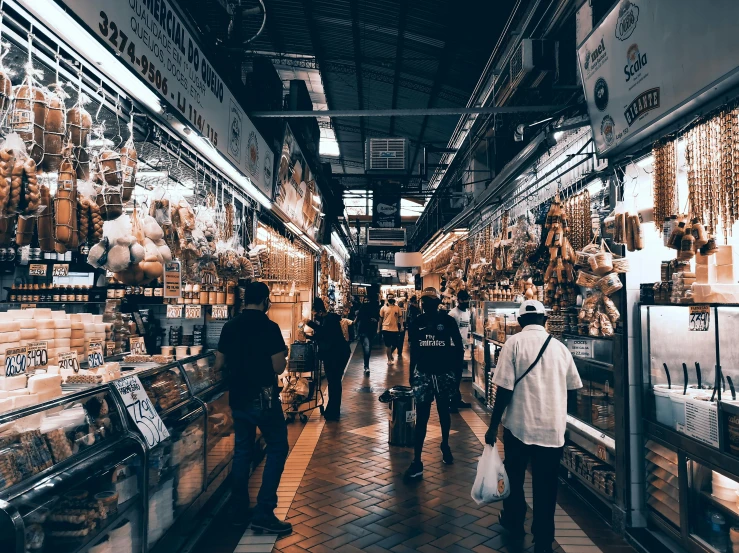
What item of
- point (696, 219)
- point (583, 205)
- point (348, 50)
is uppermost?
→ point (348, 50)

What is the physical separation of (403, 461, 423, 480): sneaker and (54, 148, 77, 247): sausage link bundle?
3940 mm

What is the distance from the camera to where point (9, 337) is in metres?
3.00

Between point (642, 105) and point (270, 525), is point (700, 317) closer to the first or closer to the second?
point (642, 105)

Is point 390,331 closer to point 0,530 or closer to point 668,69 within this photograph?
point 668,69

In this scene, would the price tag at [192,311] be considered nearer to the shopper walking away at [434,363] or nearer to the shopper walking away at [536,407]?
the shopper walking away at [434,363]

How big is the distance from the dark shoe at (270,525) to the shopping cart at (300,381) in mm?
3551

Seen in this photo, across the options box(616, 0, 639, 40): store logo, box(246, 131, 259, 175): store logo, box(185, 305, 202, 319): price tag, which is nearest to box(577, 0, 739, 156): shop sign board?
box(616, 0, 639, 40): store logo

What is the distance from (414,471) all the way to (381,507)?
79cm

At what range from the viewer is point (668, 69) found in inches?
128

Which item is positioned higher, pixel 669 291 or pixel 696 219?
pixel 696 219

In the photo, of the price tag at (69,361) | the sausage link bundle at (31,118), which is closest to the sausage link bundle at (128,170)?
the sausage link bundle at (31,118)

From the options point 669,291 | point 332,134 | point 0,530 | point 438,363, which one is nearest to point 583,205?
point 669,291

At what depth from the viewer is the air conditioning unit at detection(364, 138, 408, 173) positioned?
9.01 m

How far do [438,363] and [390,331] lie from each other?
8.63 m
